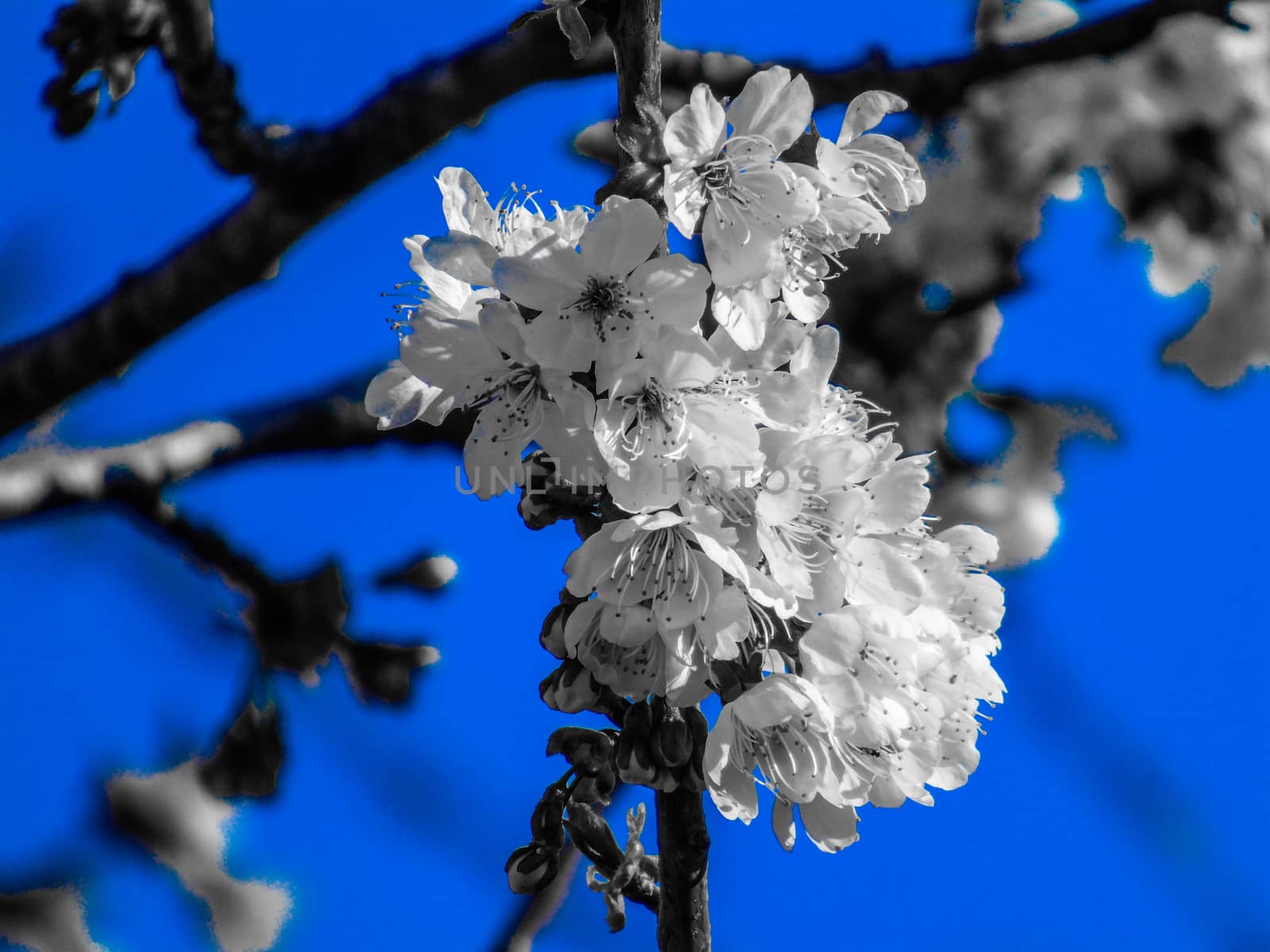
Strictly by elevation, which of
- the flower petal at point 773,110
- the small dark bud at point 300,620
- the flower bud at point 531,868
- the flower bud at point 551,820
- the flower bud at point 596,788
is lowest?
the flower bud at point 531,868

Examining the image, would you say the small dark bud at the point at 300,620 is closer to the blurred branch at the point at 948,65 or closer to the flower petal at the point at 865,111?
the blurred branch at the point at 948,65

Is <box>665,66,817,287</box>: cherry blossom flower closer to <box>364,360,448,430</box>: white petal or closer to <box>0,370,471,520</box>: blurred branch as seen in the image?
<box>364,360,448,430</box>: white petal

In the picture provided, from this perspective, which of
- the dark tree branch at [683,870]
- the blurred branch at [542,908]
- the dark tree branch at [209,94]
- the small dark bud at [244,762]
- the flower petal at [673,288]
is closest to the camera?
the flower petal at [673,288]

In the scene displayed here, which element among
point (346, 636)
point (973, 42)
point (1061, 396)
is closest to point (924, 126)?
point (973, 42)

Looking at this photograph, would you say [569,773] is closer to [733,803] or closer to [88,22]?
[733,803]

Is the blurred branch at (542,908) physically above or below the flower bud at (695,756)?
above

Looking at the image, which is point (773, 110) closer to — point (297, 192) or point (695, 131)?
point (695, 131)

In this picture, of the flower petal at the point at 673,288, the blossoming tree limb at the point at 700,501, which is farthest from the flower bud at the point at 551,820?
the flower petal at the point at 673,288

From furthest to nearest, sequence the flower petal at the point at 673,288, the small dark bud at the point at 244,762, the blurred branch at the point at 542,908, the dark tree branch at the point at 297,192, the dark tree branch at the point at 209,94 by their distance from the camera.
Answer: the small dark bud at the point at 244,762 → the dark tree branch at the point at 297,192 → the dark tree branch at the point at 209,94 → the blurred branch at the point at 542,908 → the flower petal at the point at 673,288
